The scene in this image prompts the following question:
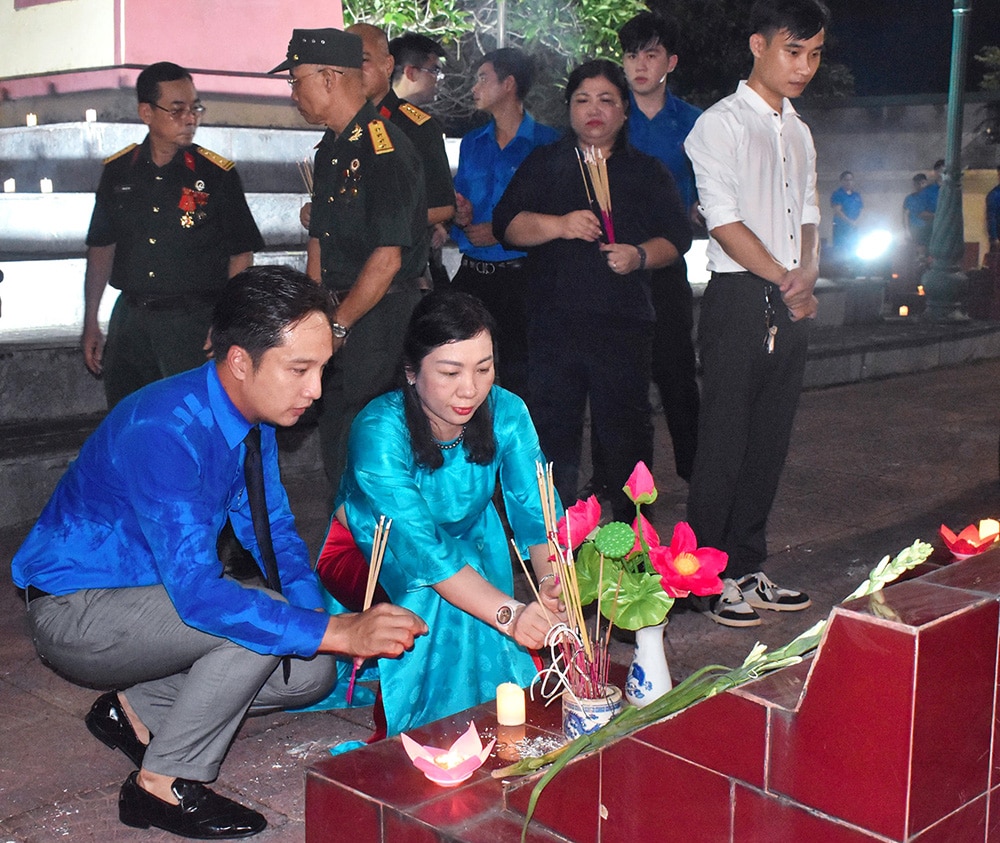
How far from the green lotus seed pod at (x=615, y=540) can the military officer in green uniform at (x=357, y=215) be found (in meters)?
1.76

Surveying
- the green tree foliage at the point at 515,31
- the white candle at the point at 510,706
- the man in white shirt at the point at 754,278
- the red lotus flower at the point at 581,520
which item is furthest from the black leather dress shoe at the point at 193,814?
the green tree foliage at the point at 515,31

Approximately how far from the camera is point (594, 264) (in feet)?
13.7

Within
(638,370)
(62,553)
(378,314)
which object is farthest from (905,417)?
(62,553)

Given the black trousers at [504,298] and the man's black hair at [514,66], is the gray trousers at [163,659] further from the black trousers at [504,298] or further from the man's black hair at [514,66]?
the man's black hair at [514,66]

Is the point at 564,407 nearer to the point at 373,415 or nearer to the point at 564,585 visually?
the point at 373,415

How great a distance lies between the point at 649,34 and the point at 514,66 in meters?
0.55

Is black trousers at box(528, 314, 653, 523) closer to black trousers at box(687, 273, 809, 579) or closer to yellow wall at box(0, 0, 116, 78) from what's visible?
black trousers at box(687, 273, 809, 579)

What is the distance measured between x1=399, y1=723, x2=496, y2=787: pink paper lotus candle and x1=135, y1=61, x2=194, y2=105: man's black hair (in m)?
2.97

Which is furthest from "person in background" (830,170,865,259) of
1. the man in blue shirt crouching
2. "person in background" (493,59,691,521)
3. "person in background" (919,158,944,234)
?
the man in blue shirt crouching

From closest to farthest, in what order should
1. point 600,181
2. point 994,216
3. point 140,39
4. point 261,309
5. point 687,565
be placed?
point 687,565
point 261,309
point 600,181
point 140,39
point 994,216

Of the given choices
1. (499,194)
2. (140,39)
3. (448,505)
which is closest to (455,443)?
(448,505)

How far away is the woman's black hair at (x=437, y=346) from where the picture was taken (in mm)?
2660

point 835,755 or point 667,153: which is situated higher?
point 667,153

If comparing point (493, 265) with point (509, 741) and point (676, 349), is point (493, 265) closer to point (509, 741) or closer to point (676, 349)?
point (676, 349)
